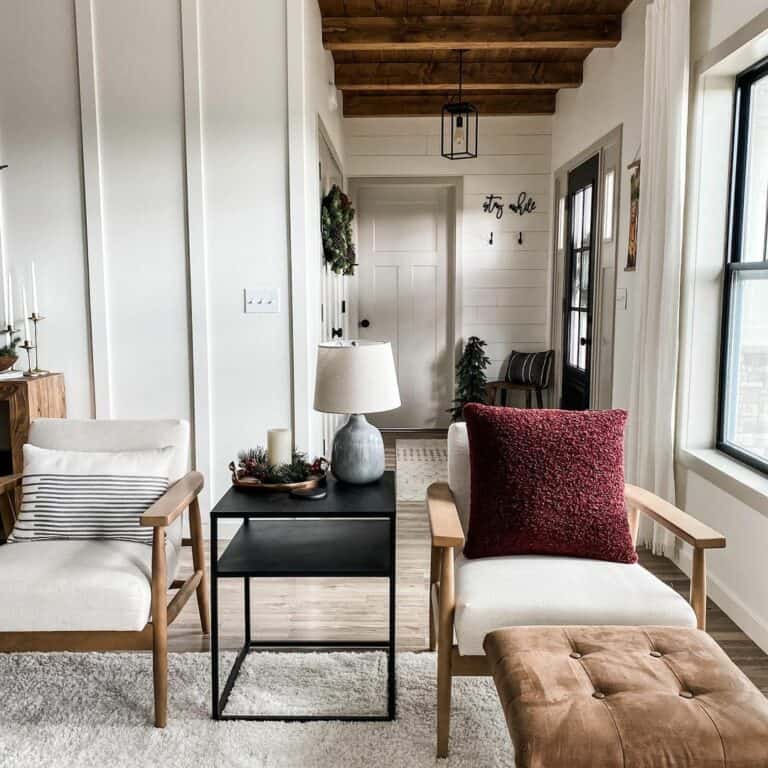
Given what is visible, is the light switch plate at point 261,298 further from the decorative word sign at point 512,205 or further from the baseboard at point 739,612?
the decorative word sign at point 512,205

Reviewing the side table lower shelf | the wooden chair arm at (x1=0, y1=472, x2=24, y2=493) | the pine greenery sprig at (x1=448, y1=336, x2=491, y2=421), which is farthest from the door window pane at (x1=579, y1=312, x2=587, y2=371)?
the wooden chair arm at (x1=0, y1=472, x2=24, y2=493)

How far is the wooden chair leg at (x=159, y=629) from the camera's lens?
2096mm

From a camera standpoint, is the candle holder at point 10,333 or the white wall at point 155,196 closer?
the white wall at point 155,196

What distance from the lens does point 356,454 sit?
2.45 metres

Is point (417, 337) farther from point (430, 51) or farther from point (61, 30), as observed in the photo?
point (61, 30)

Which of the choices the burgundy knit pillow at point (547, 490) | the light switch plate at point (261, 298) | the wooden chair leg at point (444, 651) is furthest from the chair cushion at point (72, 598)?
the light switch plate at point (261, 298)

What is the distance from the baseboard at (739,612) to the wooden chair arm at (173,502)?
2022 mm

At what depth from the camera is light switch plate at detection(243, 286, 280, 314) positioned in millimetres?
3660

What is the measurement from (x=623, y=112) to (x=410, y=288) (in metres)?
2.73

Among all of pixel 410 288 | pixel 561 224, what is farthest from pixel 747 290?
pixel 410 288

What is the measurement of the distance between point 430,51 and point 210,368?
297 centimetres

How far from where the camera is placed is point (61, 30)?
11.6 ft

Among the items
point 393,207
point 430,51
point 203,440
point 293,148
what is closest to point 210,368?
point 203,440

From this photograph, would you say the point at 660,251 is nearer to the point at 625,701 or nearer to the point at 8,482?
the point at 625,701
